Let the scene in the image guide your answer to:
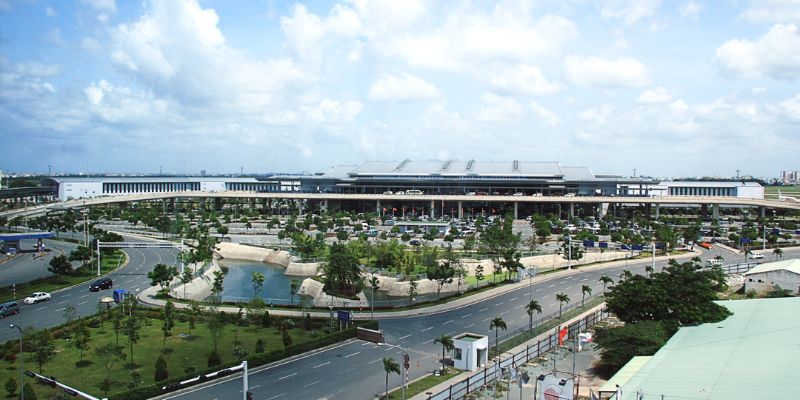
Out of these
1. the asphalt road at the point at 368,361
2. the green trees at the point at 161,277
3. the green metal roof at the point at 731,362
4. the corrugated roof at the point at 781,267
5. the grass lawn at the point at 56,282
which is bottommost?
the asphalt road at the point at 368,361

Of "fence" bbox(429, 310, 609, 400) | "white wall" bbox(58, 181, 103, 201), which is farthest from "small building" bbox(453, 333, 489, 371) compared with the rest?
"white wall" bbox(58, 181, 103, 201)

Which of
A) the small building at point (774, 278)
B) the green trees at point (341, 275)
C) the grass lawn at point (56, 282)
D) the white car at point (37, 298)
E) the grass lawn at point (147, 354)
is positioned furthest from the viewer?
the green trees at point (341, 275)

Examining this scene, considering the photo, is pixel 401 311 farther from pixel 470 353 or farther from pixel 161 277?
pixel 161 277

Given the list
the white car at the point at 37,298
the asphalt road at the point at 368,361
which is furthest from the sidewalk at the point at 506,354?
the white car at the point at 37,298

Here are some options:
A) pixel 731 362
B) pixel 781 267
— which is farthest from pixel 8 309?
pixel 781 267

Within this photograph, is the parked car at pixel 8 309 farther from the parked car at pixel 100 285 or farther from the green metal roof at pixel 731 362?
the green metal roof at pixel 731 362

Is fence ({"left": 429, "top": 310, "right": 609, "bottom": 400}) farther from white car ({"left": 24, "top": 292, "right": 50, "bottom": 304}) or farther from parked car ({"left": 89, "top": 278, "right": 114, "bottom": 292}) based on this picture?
parked car ({"left": 89, "top": 278, "right": 114, "bottom": 292})
